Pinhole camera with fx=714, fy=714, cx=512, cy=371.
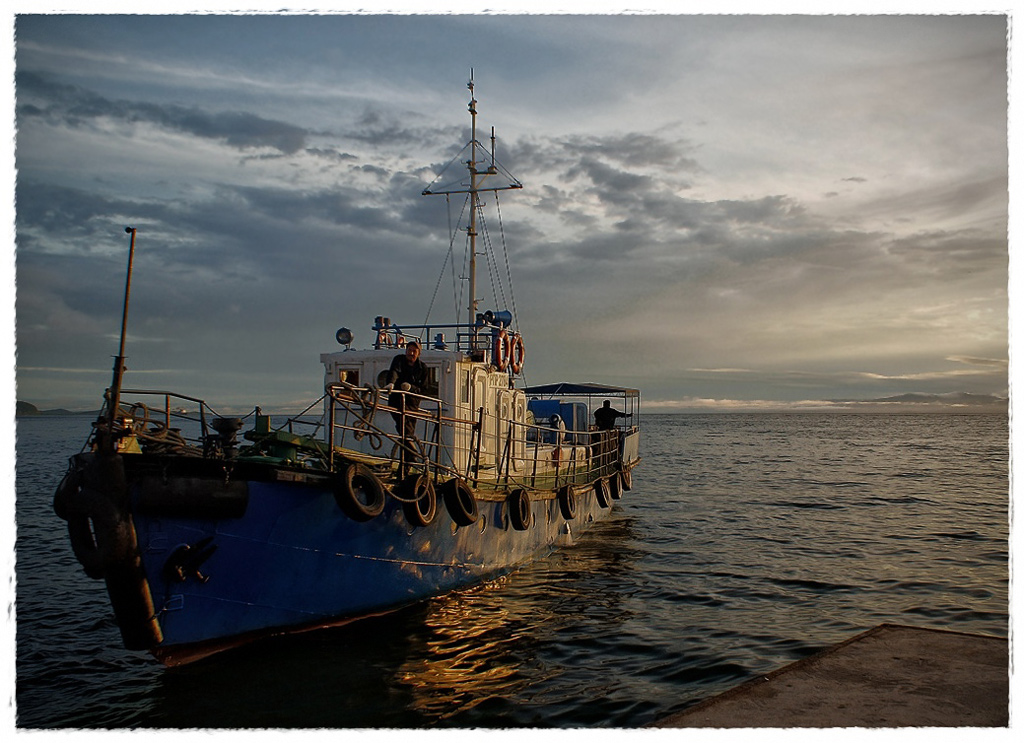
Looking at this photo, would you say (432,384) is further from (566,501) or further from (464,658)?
(464,658)

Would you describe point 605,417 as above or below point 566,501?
above

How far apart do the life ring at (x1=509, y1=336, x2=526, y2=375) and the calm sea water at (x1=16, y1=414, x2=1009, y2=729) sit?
4.52m

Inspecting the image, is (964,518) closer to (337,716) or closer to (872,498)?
(872,498)

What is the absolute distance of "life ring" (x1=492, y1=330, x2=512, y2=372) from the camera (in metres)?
15.9

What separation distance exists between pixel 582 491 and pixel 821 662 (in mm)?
11604

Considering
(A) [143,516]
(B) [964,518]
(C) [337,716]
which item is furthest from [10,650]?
(B) [964,518]

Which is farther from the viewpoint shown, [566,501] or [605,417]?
[605,417]

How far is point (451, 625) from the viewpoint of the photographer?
11078 millimetres

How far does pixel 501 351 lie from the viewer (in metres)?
15.9

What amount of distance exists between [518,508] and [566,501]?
139 inches

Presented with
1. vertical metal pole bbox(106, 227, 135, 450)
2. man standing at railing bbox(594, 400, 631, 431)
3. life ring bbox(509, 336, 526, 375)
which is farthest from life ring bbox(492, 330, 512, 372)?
man standing at railing bbox(594, 400, 631, 431)

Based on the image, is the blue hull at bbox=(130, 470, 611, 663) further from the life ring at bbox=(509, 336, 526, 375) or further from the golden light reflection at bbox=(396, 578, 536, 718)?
the life ring at bbox=(509, 336, 526, 375)

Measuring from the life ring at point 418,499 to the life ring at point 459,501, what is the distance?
38 centimetres

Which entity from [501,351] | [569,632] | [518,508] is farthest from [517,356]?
[569,632]
